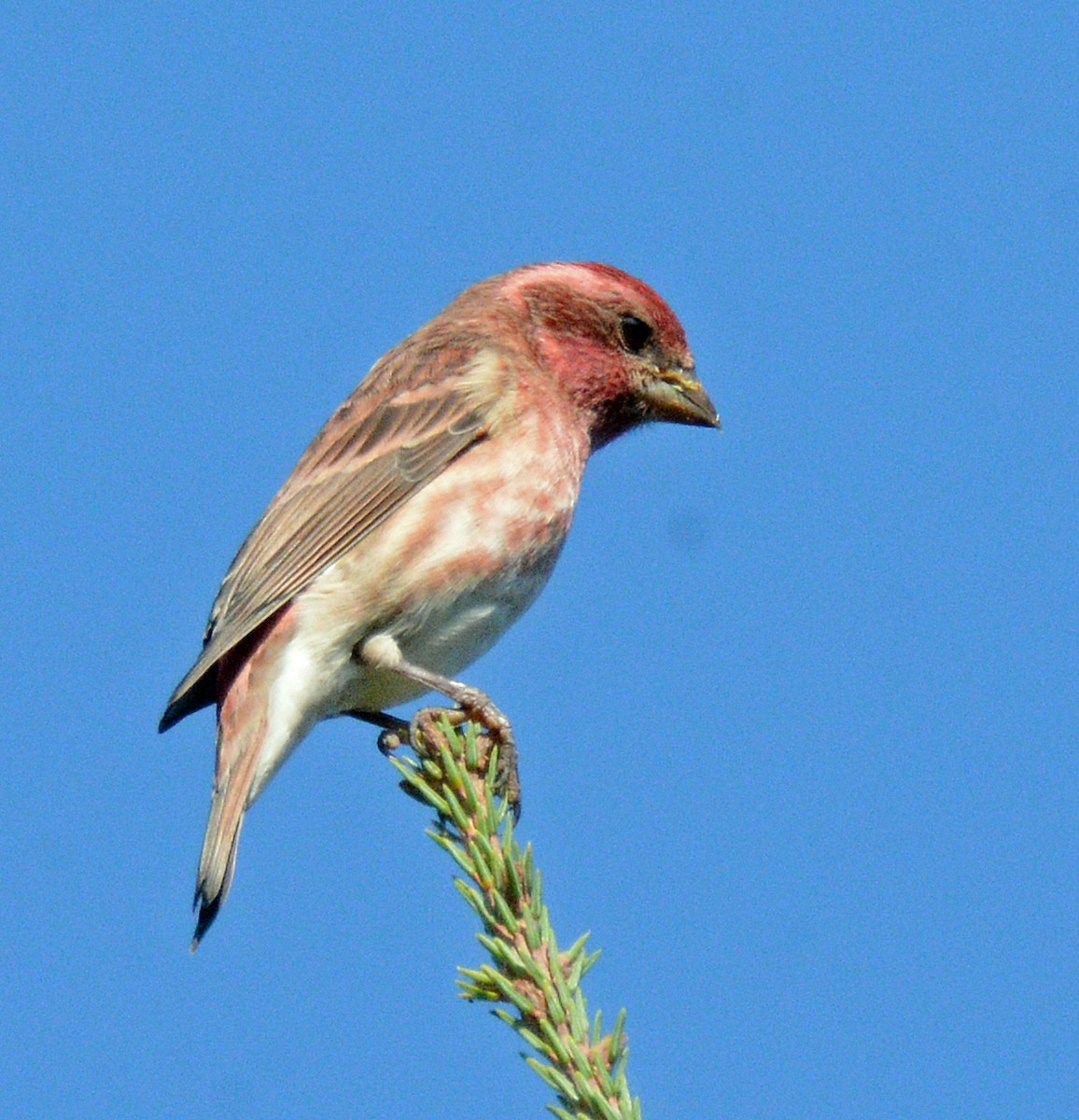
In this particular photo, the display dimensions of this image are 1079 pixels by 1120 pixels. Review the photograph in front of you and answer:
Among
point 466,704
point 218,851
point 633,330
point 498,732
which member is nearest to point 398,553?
point 466,704

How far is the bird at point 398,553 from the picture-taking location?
6.57 m

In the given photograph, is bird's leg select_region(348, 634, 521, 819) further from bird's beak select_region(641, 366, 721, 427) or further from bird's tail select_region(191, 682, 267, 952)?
bird's beak select_region(641, 366, 721, 427)

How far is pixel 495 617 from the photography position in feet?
22.8

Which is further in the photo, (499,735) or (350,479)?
(350,479)

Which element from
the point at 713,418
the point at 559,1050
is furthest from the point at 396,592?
the point at 559,1050

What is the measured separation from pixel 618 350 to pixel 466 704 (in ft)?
8.35

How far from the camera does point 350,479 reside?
7211mm

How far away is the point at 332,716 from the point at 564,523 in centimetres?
137

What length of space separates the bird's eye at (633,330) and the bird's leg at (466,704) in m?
2.16

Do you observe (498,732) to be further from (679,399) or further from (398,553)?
(679,399)

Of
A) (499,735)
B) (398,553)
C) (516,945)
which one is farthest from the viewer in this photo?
(398,553)

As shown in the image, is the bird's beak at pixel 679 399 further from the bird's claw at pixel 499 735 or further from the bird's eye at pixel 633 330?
the bird's claw at pixel 499 735

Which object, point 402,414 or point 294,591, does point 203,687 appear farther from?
point 402,414

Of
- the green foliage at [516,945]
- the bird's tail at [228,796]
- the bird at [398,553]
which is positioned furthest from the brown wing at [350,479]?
the green foliage at [516,945]
